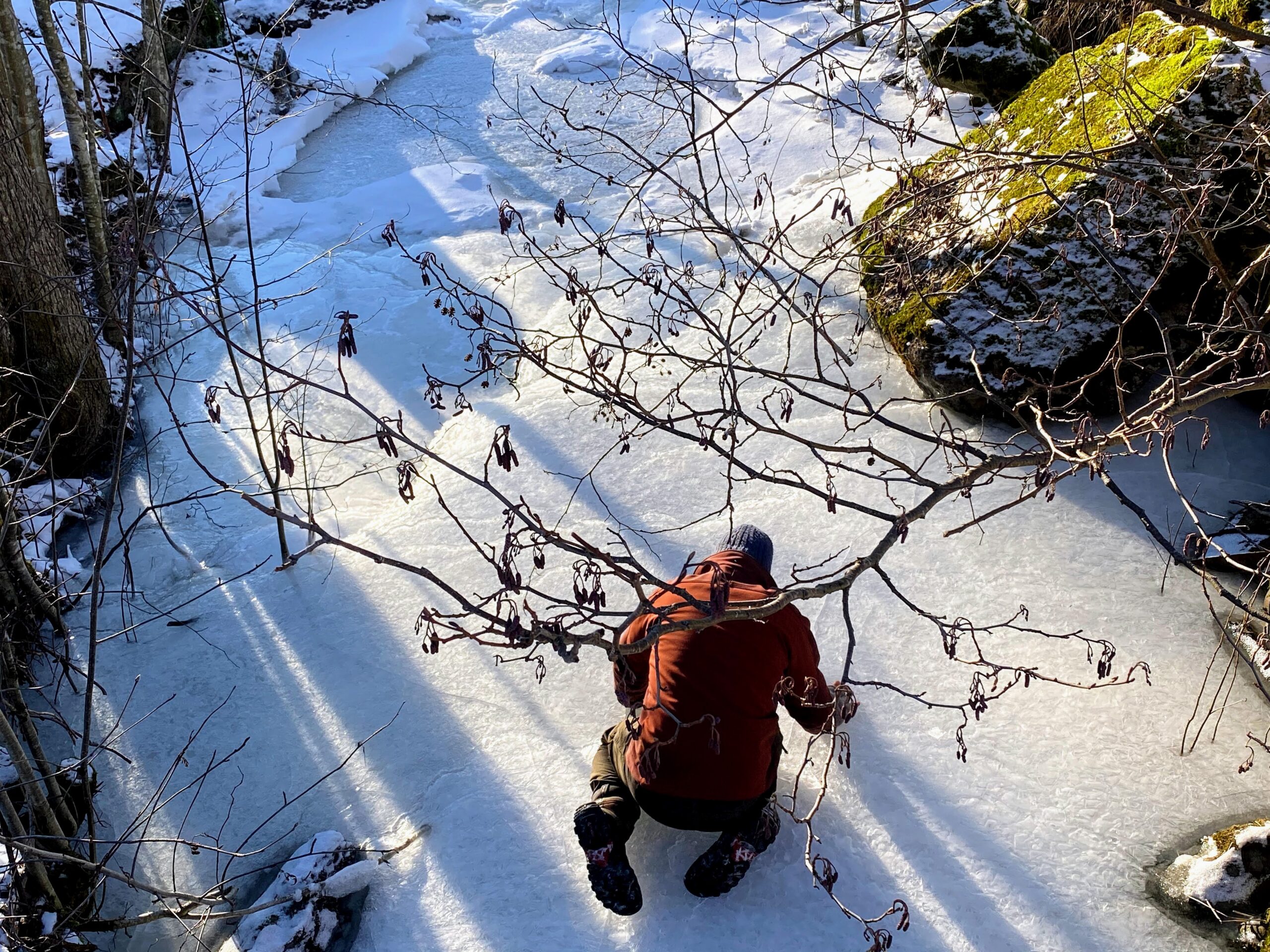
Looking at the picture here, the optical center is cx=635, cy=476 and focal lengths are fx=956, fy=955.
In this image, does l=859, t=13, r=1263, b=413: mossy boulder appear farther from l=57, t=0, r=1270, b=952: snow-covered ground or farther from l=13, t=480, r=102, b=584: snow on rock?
l=13, t=480, r=102, b=584: snow on rock

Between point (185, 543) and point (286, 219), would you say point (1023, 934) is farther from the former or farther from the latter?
point (286, 219)

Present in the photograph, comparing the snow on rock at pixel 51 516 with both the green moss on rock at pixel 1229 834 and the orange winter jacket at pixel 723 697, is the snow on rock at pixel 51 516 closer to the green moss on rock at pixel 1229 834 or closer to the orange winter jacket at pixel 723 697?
the orange winter jacket at pixel 723 697

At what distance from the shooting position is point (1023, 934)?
2867 millimetres

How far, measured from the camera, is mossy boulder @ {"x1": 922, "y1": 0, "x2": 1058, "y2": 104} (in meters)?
6.70

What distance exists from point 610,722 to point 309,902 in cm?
121

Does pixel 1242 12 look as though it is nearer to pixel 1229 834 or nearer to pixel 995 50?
pixel 995 50

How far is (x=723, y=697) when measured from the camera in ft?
9.59

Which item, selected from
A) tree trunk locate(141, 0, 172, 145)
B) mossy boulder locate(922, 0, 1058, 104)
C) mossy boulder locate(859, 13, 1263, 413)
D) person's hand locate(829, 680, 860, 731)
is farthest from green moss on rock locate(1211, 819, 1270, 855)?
mossy boulder locate(922, 0, 1058, 104)

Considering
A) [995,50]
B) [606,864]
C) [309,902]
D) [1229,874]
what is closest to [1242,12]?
[995,50]

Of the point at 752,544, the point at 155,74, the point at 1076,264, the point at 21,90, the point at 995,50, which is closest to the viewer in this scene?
the point at 752,544

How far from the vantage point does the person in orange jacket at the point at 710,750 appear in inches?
115

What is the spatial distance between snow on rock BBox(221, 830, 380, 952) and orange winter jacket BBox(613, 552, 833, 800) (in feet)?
3.49

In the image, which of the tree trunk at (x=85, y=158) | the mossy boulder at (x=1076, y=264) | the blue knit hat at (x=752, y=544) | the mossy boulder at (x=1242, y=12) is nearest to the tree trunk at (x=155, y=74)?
the tree trunk at (x=85, y=158)

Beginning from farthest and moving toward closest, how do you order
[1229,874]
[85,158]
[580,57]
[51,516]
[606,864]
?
1. [580,57]
2. [85,158]
3. [51,516]
4. [606,864]
5. [1229,874]
